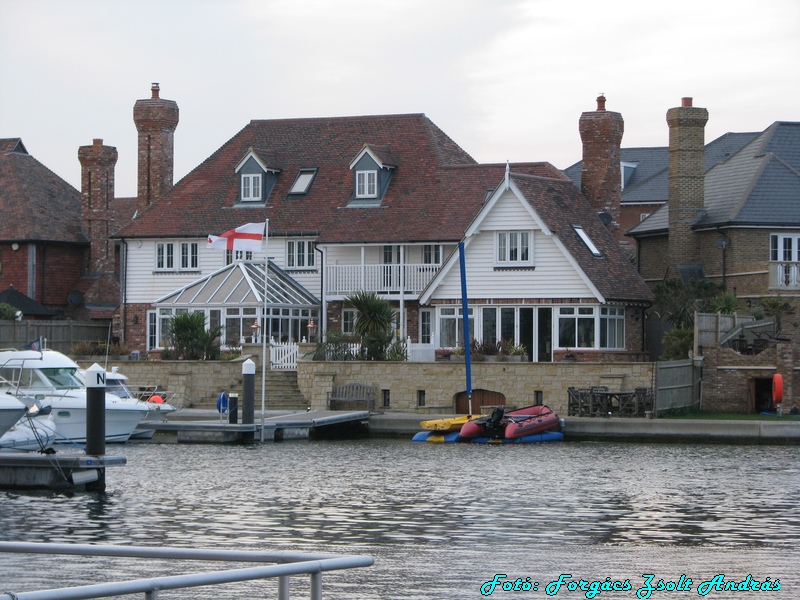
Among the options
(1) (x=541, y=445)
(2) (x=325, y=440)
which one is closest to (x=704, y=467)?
(1) (x=541, y=445)

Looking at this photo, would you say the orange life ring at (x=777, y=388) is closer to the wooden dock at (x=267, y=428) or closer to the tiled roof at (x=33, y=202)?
the wooden dock at (x=267, y=428)

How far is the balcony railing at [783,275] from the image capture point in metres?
45.4

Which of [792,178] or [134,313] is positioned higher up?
[792,178]

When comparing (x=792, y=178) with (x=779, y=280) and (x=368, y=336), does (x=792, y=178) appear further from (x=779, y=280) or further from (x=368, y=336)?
(x=368, y=336)

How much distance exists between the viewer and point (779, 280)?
149 ft

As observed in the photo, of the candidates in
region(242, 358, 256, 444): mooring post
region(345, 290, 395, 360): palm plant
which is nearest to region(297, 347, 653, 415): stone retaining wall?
region(345, 290, 395, 360): palm plant

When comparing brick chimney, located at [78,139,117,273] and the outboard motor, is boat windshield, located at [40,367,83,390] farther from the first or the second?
brick chimney, located at [78,139,117,273]

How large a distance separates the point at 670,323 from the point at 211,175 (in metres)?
19.0

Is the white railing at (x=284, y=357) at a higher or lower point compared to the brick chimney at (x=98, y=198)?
lower

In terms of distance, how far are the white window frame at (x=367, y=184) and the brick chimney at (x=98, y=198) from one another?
11.7 meters

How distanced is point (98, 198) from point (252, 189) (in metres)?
8.71

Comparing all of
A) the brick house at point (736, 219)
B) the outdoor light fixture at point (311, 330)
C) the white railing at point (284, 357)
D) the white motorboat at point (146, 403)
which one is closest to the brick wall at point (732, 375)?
the brick house at point (736, 219)

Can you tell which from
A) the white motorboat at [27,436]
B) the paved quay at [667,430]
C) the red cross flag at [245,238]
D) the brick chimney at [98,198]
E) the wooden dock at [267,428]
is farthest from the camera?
the brick chimney at [98,198]

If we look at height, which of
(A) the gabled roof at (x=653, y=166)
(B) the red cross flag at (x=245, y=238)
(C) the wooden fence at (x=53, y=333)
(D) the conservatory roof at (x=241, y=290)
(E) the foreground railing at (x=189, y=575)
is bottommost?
(E) the foreground railing at (x=189, y=575)
